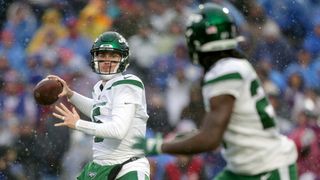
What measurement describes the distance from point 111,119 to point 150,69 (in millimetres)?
3187

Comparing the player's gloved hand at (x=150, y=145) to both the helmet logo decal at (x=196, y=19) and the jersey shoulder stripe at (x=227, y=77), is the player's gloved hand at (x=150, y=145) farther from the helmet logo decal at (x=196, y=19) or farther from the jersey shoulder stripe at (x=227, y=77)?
the helmet logo decal at (x=196, y=19)

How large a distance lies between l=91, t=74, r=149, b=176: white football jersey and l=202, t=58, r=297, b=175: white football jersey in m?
1.58

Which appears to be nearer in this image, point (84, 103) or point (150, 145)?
point (150, 145)

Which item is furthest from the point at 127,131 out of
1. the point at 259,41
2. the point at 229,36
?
the point at 259,41

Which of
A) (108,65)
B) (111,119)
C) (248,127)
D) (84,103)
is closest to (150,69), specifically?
(84,103)

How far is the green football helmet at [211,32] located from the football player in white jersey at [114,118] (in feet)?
4.57

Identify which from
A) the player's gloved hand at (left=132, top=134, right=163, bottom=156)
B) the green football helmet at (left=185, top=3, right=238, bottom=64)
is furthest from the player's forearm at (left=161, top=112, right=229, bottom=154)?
the green football helmet at (left=185, top=3, right=238, bottom=64)

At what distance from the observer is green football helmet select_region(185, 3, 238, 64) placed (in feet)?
12.4

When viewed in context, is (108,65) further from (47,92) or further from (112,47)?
(47,92)

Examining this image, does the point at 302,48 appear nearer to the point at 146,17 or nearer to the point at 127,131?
the point at 146,17

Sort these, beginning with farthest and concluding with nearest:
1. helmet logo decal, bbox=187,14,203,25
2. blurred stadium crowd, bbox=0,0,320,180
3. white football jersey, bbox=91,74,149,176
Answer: blurred stadium crowd, bbox=0,0,320,180, white football jersey, bbox=91,74,149,176, helmet logo decal, bbox=187,14,203,25

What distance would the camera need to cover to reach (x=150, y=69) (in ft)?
27.6

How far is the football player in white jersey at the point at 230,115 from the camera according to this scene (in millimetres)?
3609

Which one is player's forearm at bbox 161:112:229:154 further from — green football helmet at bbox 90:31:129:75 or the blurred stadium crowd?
the blurred stadium crowd
